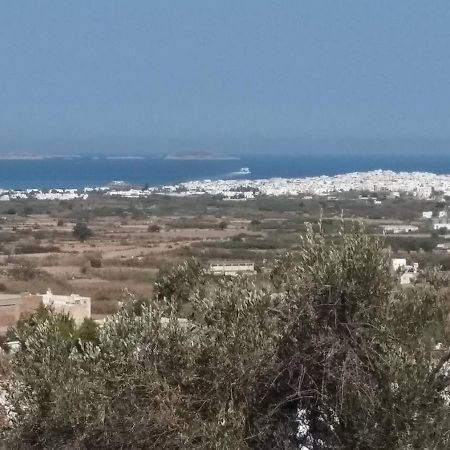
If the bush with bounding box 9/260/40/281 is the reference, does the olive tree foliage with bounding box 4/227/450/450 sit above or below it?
above

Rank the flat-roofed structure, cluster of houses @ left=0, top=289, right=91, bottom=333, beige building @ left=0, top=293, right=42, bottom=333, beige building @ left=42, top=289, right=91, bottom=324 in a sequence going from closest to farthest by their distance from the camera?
the flat-roofed structure → beige building @ left=42, top=289, right=91, bottom=324 → cluster of houses @ left=0, top=289, right=91, bottom=333 → beige building @ left=0, top=293, right=42, bottom=333

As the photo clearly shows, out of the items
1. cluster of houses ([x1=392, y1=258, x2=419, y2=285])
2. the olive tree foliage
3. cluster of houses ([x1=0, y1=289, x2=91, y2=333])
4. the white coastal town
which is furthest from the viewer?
the white coastal town

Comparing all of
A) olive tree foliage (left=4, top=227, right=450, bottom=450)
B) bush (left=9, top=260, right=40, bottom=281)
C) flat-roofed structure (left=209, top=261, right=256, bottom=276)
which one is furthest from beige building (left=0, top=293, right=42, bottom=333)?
olive tree foliage (left=4, top=227, right=450, bottom=450)

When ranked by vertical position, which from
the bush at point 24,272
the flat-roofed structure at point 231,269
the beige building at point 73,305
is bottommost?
the bush at point 24,272

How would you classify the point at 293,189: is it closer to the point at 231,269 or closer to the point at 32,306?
the point at 32,306

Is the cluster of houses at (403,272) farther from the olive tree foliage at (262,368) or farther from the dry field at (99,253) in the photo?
the dry field at (99,253)

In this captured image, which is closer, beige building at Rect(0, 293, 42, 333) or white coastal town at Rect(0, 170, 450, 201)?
beige building at Rect(0, 293, 42, 333)

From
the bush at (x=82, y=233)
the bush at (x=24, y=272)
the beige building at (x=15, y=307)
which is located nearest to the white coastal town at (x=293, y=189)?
the bush at (x=82, y=233)

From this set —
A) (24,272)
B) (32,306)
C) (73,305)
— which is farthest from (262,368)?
(24,272)

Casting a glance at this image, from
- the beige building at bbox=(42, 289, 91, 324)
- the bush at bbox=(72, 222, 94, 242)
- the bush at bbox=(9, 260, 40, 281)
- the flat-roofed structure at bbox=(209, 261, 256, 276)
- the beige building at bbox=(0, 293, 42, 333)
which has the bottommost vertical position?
the bush at bbox=(72, 222, 94, 242)

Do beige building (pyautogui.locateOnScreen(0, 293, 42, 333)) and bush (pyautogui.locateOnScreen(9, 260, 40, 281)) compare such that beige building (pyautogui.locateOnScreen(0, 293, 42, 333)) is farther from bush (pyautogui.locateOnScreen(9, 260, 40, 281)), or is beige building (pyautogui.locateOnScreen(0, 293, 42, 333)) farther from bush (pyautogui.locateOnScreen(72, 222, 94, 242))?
bush (pyautogui.locateOnScreen(72, 222, 94, 242))
